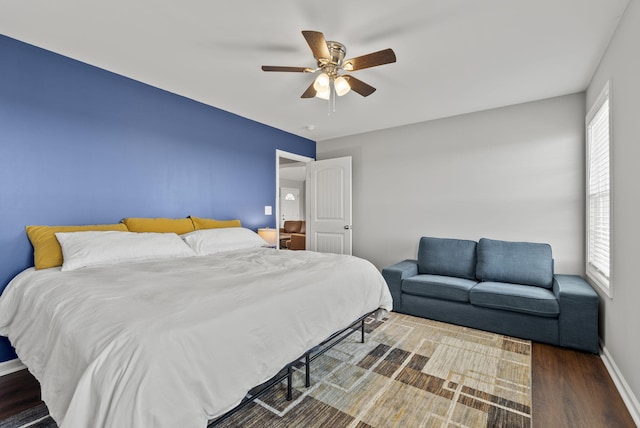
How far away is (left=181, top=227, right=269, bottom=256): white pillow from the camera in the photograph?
9.86 ft

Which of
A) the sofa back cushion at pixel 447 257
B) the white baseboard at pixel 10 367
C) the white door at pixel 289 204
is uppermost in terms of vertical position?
the white door at pixel 289 204

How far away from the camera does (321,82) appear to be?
7.98 feet

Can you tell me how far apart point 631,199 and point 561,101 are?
2.06 m

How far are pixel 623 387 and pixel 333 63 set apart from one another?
302cm

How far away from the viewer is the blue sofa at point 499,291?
106 inches

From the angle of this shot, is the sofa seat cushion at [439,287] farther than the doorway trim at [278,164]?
No

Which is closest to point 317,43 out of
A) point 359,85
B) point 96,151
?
point 359,85

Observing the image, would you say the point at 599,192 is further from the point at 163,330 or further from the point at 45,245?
the point at 45,245

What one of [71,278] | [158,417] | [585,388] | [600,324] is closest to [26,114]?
[71,278]

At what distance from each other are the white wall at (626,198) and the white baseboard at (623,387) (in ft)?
0.04

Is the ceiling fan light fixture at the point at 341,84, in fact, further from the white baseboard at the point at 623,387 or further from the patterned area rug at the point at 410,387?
the white baseboard at the point at 623,387

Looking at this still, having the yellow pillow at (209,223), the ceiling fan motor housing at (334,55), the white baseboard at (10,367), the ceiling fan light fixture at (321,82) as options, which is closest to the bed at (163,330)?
the white baseboard at (10,367)

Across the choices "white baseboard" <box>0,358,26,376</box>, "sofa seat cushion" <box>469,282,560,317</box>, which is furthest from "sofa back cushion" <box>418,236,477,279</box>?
"white baseboard" <box>0,358,26,376</box>

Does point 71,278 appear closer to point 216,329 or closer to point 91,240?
point 91,240
